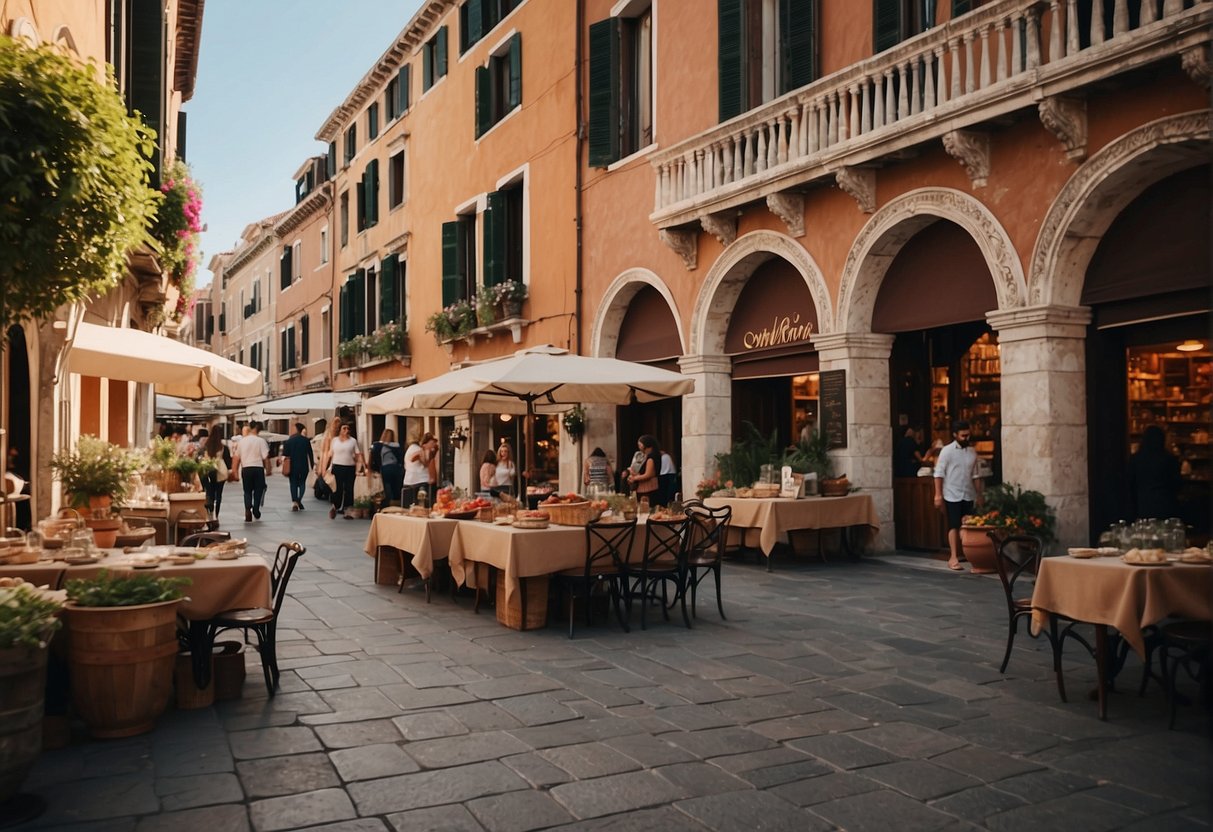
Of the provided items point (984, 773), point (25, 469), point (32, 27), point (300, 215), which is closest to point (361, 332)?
point (300, 215)

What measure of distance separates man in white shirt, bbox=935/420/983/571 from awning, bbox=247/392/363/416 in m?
15.8

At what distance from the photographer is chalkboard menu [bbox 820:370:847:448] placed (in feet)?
37.7

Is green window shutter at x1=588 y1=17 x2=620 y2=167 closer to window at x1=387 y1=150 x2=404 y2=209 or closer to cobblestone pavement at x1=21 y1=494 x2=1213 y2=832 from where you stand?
cobblestone pavement at x1=21 y1=494 x2=1213 y2=832

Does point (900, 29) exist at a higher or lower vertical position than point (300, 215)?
lower

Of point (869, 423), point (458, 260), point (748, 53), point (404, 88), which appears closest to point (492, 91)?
point (458, 260)

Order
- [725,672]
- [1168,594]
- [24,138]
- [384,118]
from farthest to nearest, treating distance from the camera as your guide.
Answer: [384,118], [725,672], [1168,594], [24,138]

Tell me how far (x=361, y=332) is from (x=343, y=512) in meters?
10.9

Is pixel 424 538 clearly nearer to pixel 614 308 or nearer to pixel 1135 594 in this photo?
pixel 1135 594

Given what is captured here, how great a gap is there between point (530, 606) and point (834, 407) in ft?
18.2

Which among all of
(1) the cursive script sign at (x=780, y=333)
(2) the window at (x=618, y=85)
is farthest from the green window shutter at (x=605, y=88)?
(1) the cursive script sign at (x=780, y=333)

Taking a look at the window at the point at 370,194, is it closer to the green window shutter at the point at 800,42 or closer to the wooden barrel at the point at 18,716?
the green window shutter at the point at 800,42

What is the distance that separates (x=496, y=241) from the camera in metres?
19.4

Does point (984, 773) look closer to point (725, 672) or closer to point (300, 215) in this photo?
point (725, 672)

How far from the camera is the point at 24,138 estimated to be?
4168 mm
